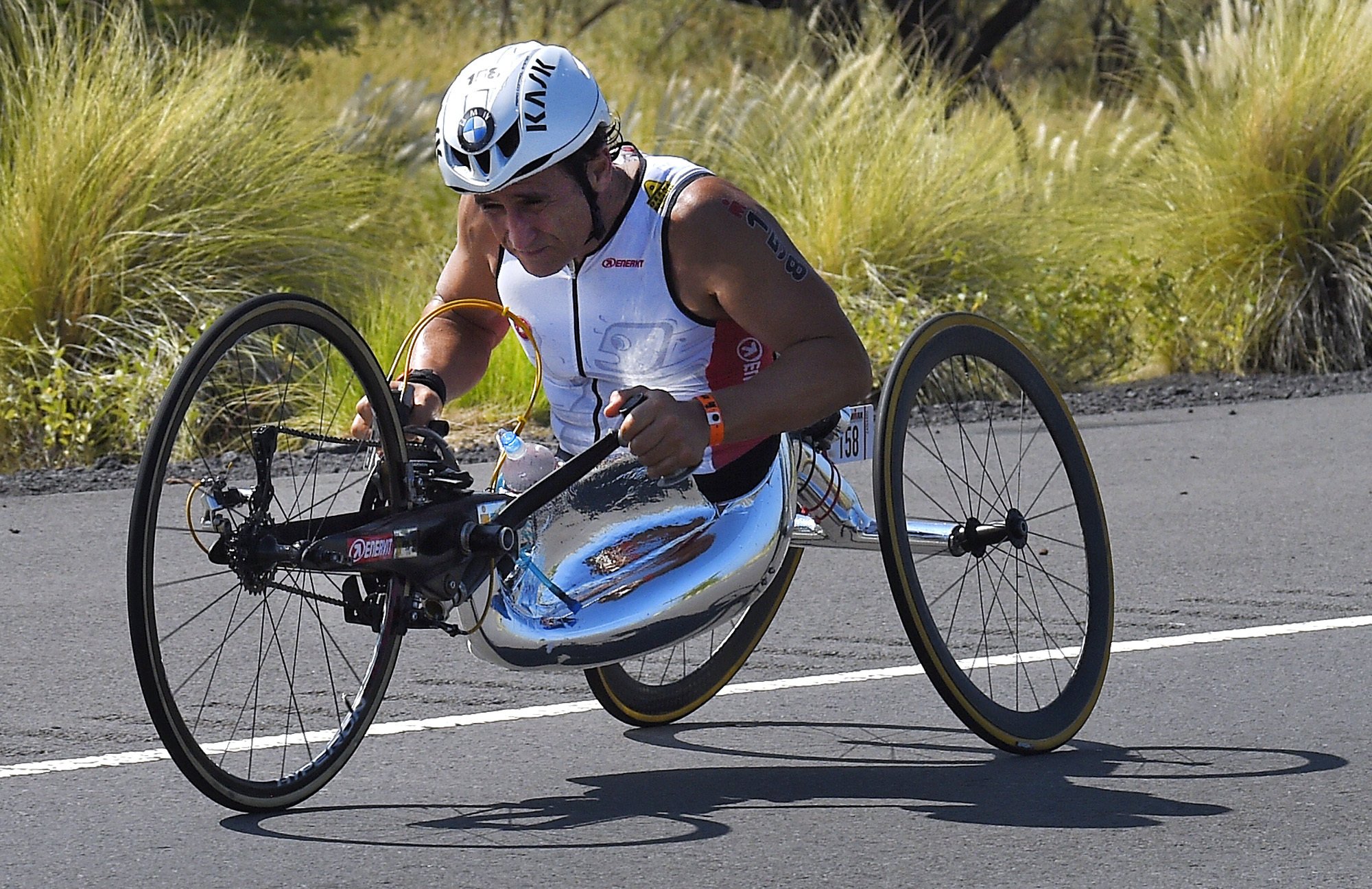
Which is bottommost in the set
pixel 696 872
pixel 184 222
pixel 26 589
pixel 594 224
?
pixel 696 872

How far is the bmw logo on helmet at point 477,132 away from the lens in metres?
4.12

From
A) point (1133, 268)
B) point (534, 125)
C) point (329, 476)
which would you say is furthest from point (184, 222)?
point (534, 125)

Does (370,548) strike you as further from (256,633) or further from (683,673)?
(256,633)

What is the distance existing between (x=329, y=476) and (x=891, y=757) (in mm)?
4246

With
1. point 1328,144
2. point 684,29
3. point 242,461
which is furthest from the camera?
point 684,29

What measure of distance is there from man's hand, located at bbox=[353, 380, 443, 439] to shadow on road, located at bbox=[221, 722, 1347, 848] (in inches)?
29.7

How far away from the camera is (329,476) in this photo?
341 inches

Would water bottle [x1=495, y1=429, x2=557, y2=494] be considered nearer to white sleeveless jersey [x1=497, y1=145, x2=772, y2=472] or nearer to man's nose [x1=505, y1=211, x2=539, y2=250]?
white sleeveless jersey [x1=497, y1=145, x2=772, y2=472]

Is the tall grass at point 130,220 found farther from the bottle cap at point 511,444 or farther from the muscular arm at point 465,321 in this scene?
the bottle cap at point 511,444

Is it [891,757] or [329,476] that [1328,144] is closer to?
[329,476]

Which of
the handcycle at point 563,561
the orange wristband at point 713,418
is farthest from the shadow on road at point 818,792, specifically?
the orange wristband at point 713,418

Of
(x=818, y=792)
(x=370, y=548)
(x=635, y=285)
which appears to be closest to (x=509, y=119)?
(x=635, y=285)

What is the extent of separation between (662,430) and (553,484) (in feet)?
1.10

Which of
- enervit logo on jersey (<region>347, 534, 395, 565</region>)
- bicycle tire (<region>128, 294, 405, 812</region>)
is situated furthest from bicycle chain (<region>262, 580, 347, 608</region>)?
enervit logo on jersey (<region>347, 534, 395, 565</region>)
